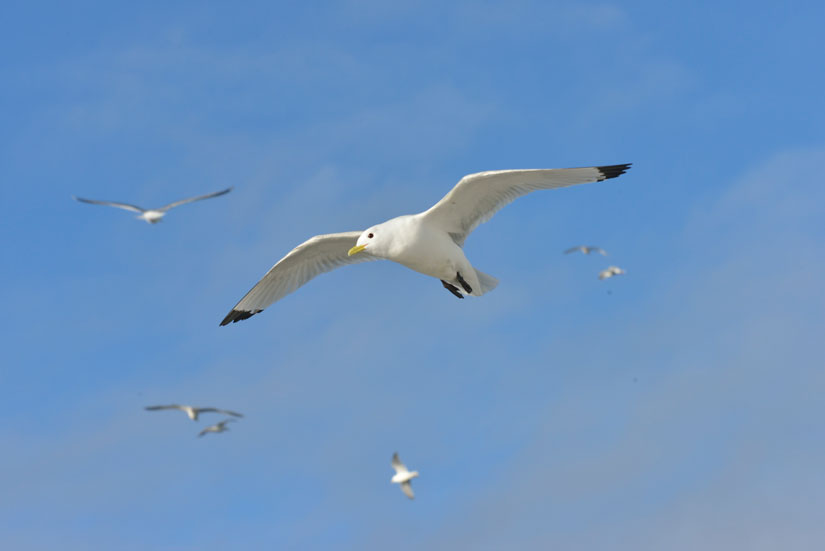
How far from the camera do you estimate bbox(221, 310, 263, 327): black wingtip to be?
772 inches

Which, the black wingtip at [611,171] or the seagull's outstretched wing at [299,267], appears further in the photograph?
the seagull's outstretched wing at [299,267]

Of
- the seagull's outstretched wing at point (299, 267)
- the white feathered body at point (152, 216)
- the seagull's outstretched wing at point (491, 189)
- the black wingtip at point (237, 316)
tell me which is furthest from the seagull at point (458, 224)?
the white feathered body at point (152, 216)

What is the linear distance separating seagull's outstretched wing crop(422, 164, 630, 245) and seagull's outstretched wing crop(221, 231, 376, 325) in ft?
6.50

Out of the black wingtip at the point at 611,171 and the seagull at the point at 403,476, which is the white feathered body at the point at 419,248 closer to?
the black wingtip at the point at 611,171

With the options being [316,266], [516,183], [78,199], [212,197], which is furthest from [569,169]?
[78,199]

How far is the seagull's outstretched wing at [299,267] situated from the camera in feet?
59.8

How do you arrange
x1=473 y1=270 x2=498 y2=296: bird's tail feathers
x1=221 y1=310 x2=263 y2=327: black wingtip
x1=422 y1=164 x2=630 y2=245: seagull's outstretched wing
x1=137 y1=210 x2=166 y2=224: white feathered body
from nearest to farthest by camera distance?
x1=422 y1=164 x2=630 y2=245: seagull's outstretched wing
x1=473 y1=270 x2=498 y2=296: bird's tail feathers
x1=221 y1=310 x2=263 y2=327: black wingtip
x1=137 y1=210 x2=166 y2=224: white feathered body

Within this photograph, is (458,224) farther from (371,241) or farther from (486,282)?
(371,241)

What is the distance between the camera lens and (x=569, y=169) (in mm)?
16172

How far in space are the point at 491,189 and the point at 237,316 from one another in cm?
573

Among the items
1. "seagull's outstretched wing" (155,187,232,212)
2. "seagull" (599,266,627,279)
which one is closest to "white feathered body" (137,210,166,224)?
"seagull's outstretched wing" (155,187,232,212)

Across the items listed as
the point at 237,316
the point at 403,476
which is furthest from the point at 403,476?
the point at 237,316

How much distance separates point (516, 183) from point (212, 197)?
26.1 feet

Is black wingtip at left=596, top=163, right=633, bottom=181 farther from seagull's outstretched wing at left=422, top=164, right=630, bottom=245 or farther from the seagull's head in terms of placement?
the seagull's head
